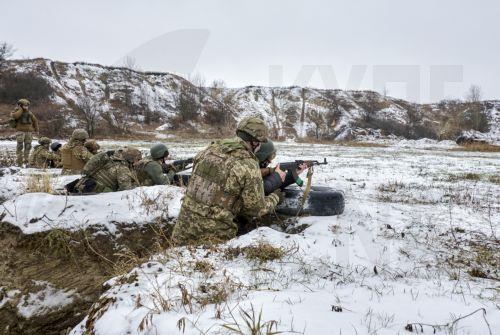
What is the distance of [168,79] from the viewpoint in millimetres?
46594

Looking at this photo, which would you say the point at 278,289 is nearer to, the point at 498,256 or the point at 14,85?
the point at 498,256

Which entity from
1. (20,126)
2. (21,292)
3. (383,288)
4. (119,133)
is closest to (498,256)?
(383,288)

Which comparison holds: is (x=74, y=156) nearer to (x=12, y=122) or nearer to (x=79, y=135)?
(x=79, y=135)

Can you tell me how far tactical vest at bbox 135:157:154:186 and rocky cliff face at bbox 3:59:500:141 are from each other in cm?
2441

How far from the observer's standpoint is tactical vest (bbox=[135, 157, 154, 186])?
6.14 m

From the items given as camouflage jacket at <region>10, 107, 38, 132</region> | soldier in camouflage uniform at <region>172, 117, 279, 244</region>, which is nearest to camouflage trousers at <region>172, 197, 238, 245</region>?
soldier in camouflage uniform at <region>172, 117, 279, 244</region>

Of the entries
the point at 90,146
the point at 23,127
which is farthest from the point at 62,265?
the point at 23,127

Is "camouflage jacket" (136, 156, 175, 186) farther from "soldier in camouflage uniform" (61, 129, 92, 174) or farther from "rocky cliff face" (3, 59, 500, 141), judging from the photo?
"rocky cliff face" (3, 59, 500, 141)

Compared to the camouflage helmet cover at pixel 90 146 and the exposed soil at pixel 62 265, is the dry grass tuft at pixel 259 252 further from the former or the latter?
the camouflage helmet cover at pixel 90 146

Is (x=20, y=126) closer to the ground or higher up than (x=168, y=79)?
closer to the ground

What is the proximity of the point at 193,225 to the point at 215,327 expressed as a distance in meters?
1.84

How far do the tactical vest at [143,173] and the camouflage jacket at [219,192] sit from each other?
2.71 metres

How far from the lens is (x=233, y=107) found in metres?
49.9

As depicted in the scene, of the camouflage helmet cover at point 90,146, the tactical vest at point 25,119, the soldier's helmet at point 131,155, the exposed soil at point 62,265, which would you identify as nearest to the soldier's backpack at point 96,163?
the soldier's helmet at point 131,155
